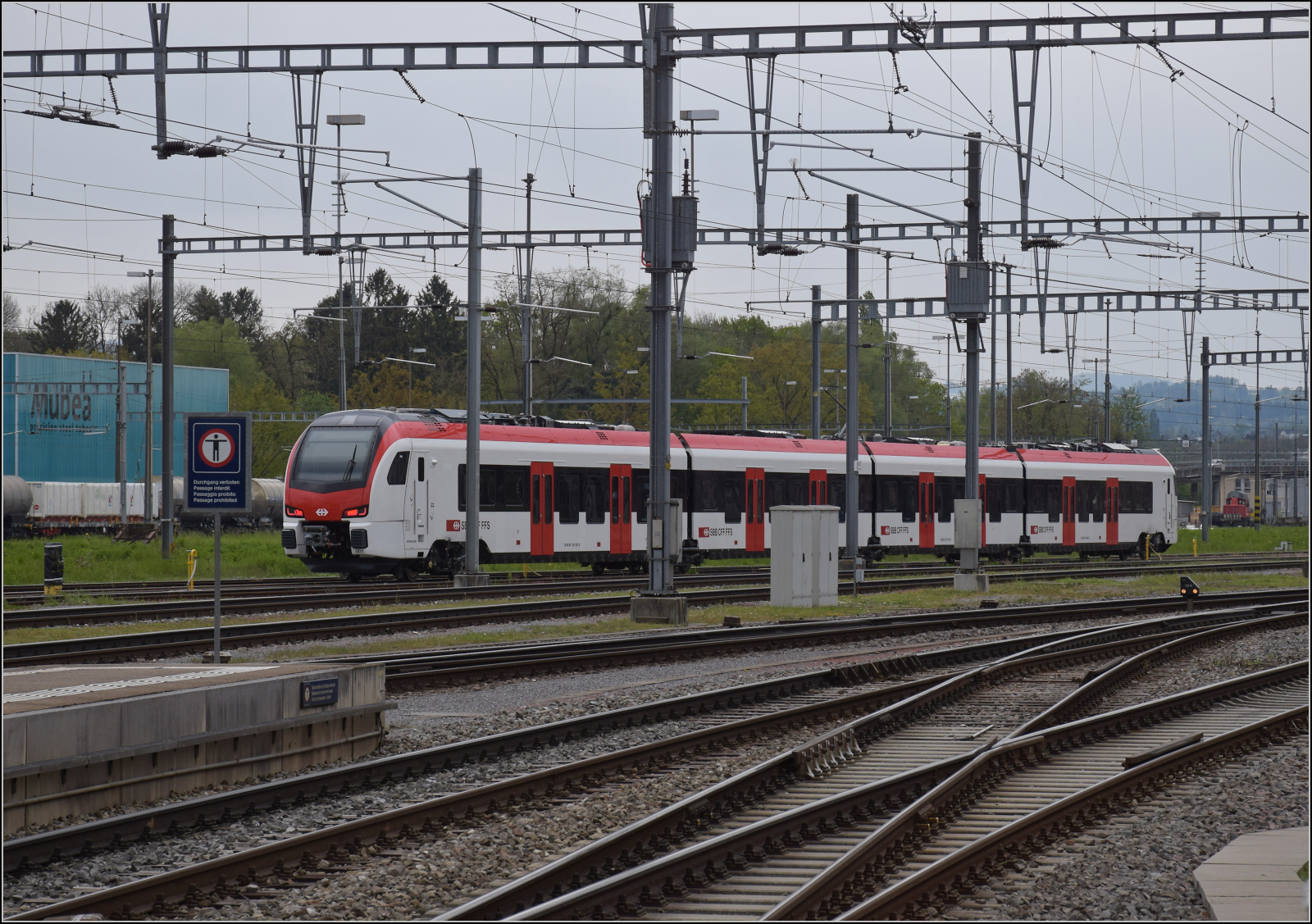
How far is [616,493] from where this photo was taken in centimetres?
3316

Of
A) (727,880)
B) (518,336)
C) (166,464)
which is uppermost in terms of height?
(518,336)

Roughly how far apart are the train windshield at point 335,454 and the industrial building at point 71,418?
39483 mm

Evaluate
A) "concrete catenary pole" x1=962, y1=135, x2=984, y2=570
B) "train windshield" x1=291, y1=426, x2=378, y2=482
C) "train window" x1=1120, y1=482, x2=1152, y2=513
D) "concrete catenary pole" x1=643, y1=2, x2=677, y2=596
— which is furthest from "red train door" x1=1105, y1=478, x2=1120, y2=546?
"concrete catenary pole" x1=643, y1=2, x2=677, y2=596

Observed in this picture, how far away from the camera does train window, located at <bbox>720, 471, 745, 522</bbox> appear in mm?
35469

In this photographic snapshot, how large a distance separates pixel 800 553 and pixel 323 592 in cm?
867

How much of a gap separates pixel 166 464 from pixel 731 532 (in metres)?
13.1

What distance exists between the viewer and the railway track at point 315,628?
1675 centimetres

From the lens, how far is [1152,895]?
7.39 metres

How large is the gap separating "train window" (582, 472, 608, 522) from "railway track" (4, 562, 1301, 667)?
4876mm

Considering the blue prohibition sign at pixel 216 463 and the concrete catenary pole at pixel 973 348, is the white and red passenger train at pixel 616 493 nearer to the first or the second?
the concrete catenary pole at pixel 973 348

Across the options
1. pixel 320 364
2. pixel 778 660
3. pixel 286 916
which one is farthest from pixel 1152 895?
pixel 320 364

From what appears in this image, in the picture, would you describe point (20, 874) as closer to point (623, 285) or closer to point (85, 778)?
point (85, 778)

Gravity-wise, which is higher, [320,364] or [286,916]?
[320,364]

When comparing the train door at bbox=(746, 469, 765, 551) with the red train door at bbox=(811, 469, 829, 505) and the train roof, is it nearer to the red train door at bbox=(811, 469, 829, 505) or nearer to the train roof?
the train roof
